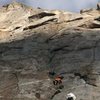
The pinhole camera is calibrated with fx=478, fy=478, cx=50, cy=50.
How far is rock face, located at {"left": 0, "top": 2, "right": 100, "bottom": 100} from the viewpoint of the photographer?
139ft

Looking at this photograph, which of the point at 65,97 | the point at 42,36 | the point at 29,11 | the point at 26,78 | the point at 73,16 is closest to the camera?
the point at 65,97

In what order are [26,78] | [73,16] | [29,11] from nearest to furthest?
[26,78], [73,16], [29,11]

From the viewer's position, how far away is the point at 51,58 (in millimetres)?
45844

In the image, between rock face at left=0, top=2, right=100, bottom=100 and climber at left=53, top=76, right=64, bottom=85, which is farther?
climber at left=53, top=76, right=64, bottom=85

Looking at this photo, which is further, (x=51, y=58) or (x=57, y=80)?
(x=51, y=58)

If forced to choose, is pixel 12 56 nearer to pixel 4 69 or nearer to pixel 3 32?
pixel 4 69

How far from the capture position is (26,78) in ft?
145

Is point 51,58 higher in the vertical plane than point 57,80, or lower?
higher

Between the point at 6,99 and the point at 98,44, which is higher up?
the point at 98,44

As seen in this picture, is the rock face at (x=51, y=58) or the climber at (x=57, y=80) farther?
the climber at (x=57, y=80)

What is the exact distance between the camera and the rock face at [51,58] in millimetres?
42375

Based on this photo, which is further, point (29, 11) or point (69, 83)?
point (29, 11)

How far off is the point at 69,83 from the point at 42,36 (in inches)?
294

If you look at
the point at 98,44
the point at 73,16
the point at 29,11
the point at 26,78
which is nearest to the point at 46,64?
the point at 26,78
